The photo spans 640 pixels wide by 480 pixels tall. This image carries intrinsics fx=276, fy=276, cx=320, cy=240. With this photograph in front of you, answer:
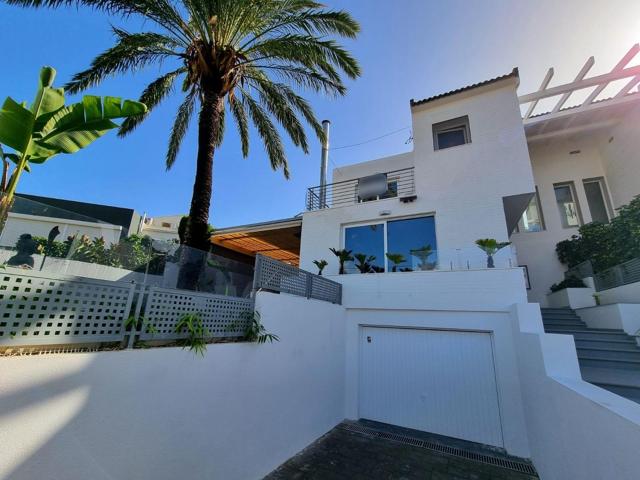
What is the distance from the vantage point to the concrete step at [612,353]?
5588 millimetres

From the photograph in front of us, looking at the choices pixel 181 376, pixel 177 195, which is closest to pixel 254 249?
pixel 177 195

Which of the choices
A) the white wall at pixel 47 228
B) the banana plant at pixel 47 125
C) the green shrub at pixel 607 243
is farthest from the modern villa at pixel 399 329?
the banana plant at pixel 47 125

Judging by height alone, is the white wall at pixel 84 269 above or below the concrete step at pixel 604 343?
above

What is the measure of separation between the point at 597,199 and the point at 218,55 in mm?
14429

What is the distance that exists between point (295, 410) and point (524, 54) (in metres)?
12.0

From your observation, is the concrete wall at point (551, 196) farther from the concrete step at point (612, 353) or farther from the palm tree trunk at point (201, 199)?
the palm tree trunk at point (201, 199)

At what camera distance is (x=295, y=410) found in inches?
218

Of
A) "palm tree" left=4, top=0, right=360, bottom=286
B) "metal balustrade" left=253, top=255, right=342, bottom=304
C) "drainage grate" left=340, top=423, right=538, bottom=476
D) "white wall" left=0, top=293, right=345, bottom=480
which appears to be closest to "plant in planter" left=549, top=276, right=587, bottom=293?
"drainage grate" left=340, top=423, right=538, bottom=476

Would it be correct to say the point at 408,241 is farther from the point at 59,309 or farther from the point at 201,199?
the point at 59,309

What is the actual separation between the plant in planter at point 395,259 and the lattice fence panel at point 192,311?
15.7 ft

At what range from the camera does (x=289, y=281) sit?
18.8 feet

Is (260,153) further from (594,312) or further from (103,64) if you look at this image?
(594,312)

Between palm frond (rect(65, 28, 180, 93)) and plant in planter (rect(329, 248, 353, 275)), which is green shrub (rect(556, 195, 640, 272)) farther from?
palm frond (rect(65, 28, 180, 93))

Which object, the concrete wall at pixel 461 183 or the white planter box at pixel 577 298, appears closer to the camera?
the concrete wall at pixel 461 183
